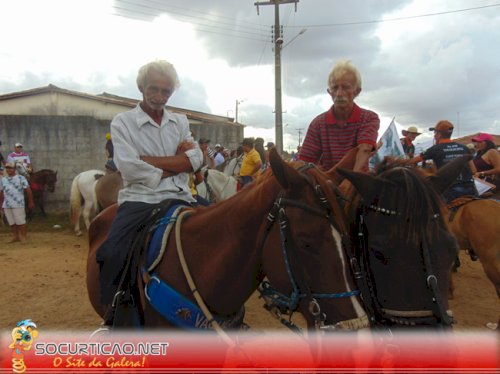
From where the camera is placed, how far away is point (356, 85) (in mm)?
2771

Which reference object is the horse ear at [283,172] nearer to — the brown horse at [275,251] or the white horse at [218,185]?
the brown horse at [275,251]

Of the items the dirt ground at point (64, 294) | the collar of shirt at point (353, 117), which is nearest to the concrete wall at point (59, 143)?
the dirt ground at point (64, 294)

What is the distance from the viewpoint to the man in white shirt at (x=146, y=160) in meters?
2.32

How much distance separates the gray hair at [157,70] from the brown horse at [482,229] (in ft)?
15.7

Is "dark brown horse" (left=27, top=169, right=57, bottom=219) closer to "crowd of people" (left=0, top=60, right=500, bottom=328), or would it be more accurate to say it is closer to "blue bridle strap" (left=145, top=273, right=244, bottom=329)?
"crowd of people" (left=0, top=60, right=500, bottom=328)

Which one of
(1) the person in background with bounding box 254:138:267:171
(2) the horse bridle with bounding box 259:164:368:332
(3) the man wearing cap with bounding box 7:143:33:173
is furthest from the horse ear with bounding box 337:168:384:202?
(3) the man wearing cap with bounding box 7:143:33:173

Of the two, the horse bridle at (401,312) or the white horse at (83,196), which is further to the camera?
the white horse at (83,196)

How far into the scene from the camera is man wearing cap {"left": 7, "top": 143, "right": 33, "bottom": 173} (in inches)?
516

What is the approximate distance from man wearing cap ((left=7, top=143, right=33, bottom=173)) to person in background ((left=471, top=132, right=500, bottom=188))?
44.5ft

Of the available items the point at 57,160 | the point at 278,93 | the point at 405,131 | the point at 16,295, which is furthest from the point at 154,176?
the point at 278,93

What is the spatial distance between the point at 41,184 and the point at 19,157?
1.41 m

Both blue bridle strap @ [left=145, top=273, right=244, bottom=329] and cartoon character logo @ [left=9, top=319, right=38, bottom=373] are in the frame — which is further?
cartoon character logo @ [left=9, top=319, right=38, bottom=373]

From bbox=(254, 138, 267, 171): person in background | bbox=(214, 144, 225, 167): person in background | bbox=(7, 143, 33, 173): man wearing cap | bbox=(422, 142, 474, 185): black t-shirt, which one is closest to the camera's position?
bbox=(422, 142, 474, 185): black t-shirt

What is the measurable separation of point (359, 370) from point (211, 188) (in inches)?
304
